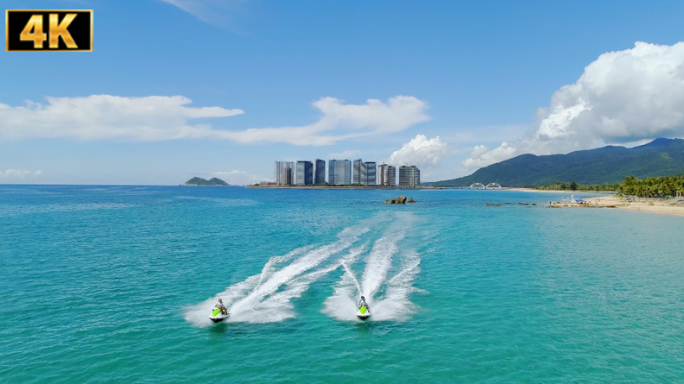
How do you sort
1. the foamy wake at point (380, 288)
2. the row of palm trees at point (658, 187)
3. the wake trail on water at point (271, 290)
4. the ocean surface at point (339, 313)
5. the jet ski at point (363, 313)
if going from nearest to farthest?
the ocean surface at point (339, 313)
the jet ski at point (363, 313)
the wake trail on water at point (271, 290)
the foamy wake at point (380, 288)
the row of palm trees at point (658, 187)

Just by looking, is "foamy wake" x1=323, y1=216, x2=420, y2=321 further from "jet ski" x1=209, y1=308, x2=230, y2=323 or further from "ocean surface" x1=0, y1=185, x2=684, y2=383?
"jet ski" x1=209, y1=308, x2=230, y2=323

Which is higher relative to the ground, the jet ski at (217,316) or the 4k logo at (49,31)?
the 4k logo at (49,31)

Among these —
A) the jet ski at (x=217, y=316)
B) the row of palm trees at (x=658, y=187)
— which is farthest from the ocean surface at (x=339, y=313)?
the row of palm trees at (x=658, y=187)

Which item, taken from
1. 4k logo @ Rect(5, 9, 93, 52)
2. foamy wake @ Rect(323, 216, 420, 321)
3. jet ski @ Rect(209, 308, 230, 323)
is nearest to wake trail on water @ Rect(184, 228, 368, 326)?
jet ski @ Rect(209, 308, 230, 323)

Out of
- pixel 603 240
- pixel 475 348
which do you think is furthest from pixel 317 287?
pixel 603 240

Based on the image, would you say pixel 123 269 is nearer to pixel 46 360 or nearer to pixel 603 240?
pixel 46 360

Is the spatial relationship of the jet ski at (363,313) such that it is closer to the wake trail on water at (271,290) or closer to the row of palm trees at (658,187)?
the wake trail on water at (271,290)
